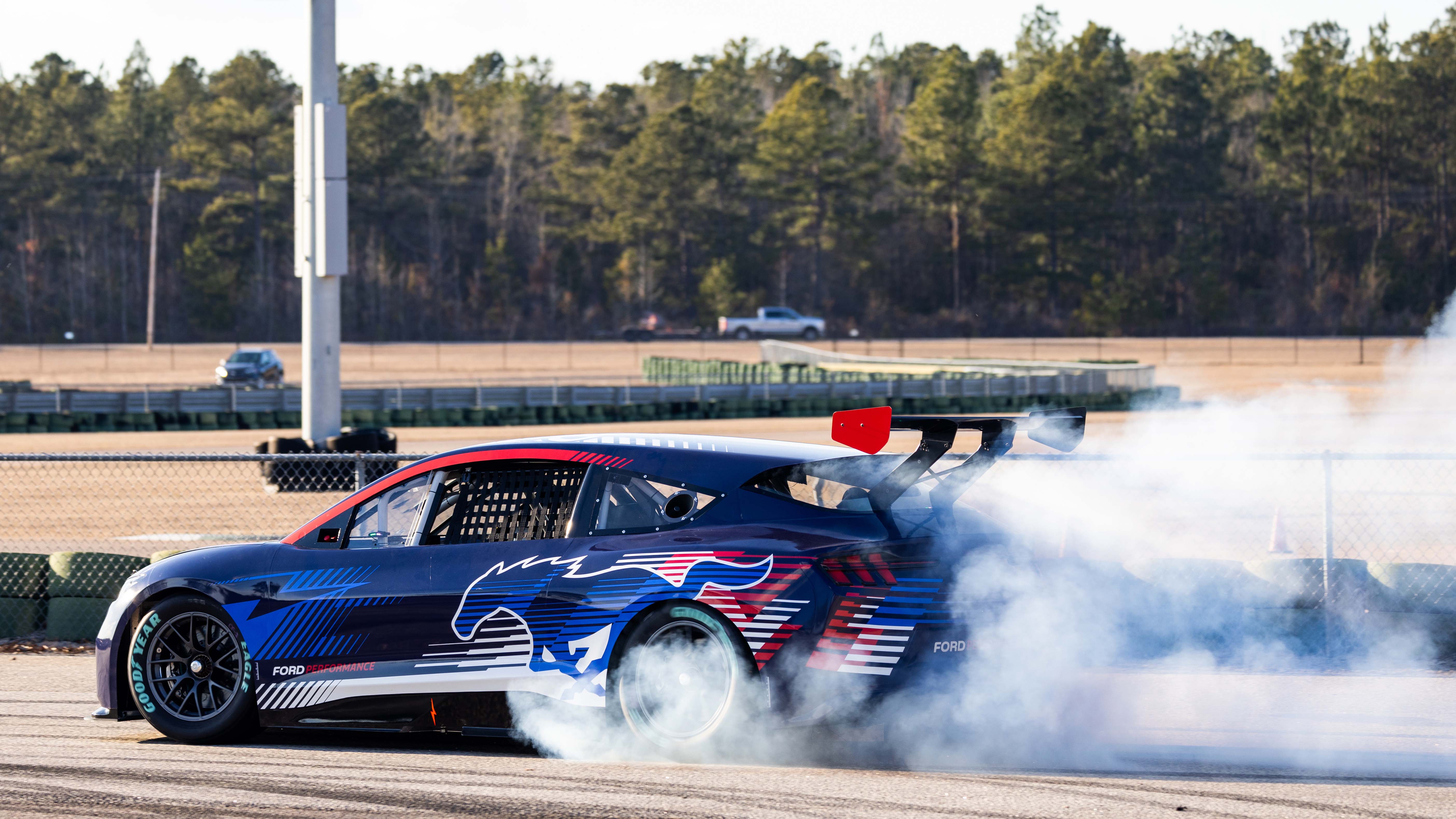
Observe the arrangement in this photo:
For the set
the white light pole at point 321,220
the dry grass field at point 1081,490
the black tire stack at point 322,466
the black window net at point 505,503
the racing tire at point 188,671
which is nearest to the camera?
the black window net at point 505,503

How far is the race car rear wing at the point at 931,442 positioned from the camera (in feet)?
18.3

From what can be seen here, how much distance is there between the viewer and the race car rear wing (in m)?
5.57

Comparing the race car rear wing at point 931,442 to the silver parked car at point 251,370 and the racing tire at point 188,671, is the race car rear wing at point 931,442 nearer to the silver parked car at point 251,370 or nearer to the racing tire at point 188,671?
the racing tire at point 188,671

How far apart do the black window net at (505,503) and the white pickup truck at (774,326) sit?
72784 millimetres

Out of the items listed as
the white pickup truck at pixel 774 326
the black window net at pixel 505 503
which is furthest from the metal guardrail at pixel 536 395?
the white pickup truck at pixel 774 326

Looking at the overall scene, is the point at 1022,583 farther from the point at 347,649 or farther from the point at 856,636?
the point at 347,649

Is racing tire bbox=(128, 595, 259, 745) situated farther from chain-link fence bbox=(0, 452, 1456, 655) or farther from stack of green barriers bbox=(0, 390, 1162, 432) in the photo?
stack of green barriers bbox=(0, 390, 1162, 432)

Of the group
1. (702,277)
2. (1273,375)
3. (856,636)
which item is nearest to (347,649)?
(856,636)

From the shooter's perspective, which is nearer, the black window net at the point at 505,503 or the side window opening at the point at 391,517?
the black window net at the point at 505,503

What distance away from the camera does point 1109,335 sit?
90750 millimetres

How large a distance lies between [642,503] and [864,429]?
0.95 m

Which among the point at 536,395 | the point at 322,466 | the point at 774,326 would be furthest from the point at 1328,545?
the point at 774,326

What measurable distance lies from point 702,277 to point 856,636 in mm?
95429

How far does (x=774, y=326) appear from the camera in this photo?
260 ft
